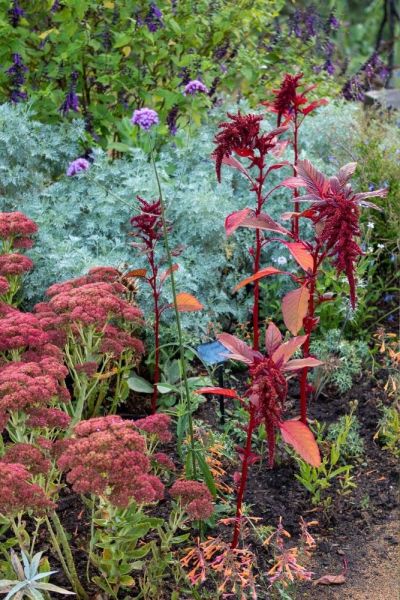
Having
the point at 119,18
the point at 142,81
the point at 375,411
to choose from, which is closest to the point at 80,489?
the point at 375,411

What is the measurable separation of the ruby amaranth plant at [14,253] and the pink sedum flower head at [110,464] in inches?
38.8

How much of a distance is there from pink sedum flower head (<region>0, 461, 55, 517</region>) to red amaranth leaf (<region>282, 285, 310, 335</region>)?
3.23 feet

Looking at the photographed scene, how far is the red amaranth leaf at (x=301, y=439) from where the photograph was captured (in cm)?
230

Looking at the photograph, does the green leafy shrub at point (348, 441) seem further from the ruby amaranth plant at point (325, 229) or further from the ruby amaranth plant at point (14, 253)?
the ruby amaranth plant at point (14, 253)

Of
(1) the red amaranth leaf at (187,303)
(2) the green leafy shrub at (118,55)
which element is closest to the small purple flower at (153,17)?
(2) the green leafy shrub at (118,55)

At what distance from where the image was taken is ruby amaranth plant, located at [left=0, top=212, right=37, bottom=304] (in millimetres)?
3160

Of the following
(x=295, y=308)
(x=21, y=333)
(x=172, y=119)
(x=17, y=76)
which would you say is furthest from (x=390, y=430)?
(x=17, y=76)

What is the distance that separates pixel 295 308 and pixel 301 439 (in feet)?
1.69

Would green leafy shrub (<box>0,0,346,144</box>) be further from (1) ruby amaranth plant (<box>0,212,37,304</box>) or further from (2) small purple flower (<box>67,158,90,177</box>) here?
(1) ruby amaranth plant (<box>0,212,37,304</box>)

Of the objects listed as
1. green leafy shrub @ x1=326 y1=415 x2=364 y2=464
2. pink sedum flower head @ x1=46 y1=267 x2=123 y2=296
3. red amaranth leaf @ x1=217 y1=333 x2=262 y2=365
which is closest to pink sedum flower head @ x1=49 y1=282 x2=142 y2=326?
pink sedum flower head @ x1=46 y1=267 x2=123 y2=296

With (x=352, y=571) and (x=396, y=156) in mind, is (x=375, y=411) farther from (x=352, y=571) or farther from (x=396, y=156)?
(x=396, y=156)

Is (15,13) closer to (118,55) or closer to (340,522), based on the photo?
(118,55)

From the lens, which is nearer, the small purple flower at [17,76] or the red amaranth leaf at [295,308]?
the red amaranth leaf at [295,308]

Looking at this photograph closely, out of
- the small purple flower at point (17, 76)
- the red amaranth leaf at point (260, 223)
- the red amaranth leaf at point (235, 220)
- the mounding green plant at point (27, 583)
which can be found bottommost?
the mounding green plant at point (27, 583)
